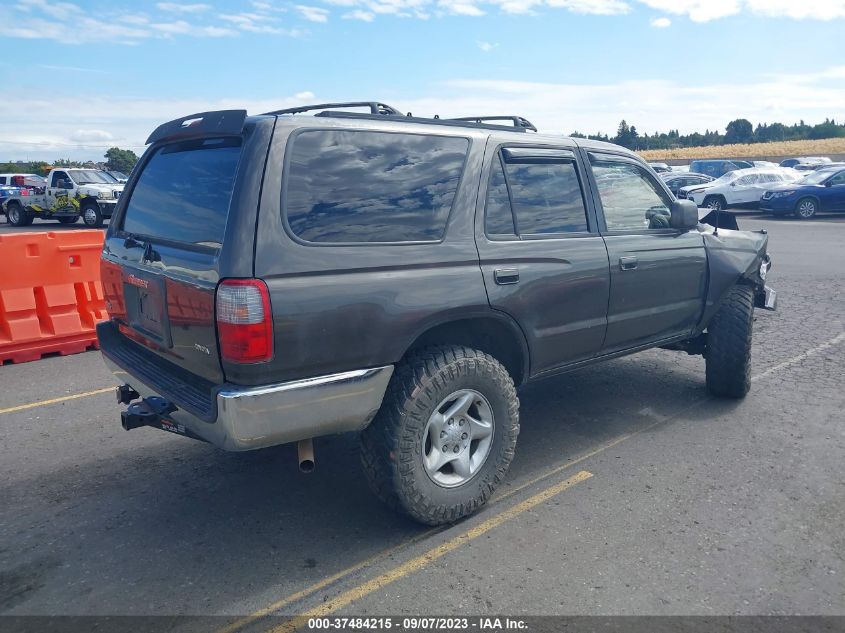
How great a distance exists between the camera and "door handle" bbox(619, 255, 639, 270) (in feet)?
14.0

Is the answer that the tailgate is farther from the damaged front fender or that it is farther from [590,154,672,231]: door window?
the damaged front fender

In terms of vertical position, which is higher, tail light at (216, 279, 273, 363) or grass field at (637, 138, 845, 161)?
grass field at (637, 138, 845, 161)

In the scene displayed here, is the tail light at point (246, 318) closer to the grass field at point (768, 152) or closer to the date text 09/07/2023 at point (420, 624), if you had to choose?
the date text 09/07/2023 at point (420, 624)

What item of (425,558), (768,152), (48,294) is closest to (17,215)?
(48,294)

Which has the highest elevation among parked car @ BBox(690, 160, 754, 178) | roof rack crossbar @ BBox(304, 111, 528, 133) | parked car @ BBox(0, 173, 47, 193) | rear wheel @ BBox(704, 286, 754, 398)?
roof rack crossbar @ BBox(304, 111, 528, 133)

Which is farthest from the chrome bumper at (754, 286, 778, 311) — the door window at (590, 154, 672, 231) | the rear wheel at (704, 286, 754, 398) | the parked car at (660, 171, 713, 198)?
the parked car at (660, 171, 713, 198)

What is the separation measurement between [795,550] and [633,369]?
9.95 ft

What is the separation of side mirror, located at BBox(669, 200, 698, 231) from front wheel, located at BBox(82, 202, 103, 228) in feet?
64.5

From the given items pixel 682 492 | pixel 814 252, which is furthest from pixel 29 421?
pixel 814 252

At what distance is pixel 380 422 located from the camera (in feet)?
10.6

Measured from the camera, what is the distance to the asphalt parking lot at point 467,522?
9.49 ft

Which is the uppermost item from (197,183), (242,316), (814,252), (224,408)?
(197,183)

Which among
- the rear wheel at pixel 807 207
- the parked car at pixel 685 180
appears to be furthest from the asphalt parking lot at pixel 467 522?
the parked car at pixel 685 180

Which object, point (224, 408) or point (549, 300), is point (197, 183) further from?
point (549, 300)
